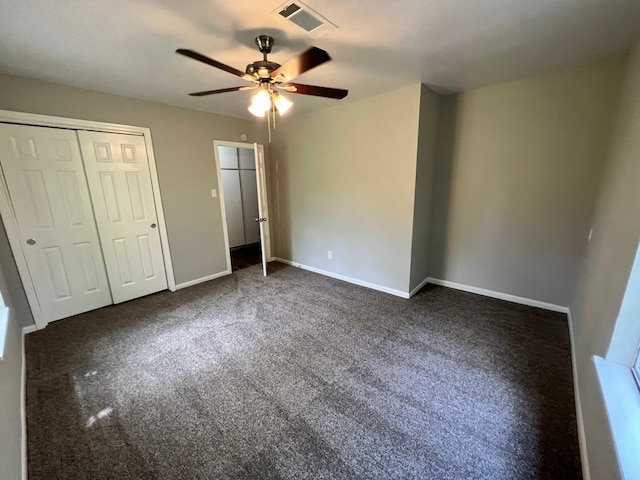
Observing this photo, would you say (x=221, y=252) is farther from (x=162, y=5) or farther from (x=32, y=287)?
(x=162, y=5)

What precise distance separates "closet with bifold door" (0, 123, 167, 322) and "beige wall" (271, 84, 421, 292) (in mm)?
2032

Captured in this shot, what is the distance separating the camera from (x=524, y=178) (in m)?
2.80

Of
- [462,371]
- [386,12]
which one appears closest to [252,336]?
[462,371]

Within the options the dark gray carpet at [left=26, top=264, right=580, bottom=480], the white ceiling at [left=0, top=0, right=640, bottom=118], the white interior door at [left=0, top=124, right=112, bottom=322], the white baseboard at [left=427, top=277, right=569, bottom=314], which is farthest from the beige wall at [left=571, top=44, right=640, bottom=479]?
the white interior door at [left=0, top=124, right=112, bottom=322]

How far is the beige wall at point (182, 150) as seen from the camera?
2.64 m

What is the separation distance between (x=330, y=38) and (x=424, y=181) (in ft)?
6.27

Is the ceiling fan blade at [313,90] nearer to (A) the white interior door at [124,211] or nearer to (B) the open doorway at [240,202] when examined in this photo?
(A) the white interior door at [124,211]

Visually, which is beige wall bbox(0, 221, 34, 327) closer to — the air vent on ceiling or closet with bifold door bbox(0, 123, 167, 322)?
closet with bifold door bbox(0, 123, 167, 322)

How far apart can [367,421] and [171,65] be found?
3086 mm

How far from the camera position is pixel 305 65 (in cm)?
155

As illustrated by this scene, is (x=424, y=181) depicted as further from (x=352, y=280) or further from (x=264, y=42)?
(x=264, y=42)

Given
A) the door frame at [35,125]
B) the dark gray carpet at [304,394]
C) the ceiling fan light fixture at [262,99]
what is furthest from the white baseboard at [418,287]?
the door frame at [35,125]

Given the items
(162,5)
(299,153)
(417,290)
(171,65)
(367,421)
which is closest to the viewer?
(162,5)

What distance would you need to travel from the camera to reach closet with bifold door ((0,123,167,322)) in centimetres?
247
